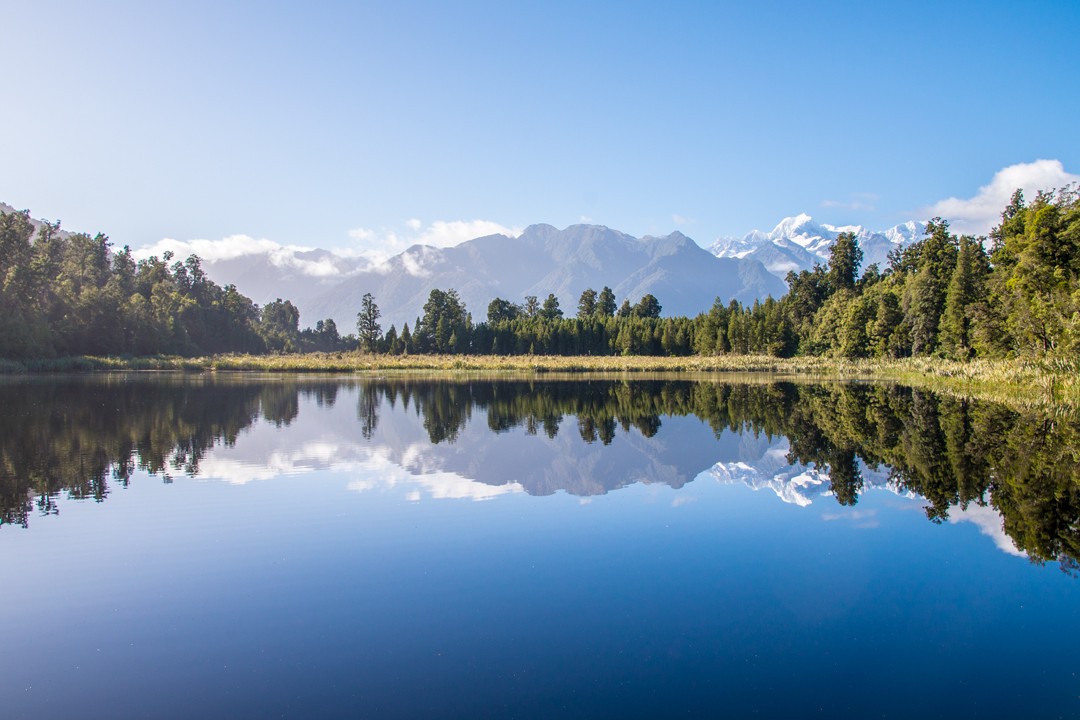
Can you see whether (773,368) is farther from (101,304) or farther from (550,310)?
(101,304)

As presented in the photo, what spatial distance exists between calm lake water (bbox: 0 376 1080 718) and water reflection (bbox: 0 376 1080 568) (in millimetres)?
160

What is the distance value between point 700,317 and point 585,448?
93.4 m

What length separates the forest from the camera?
42.9m

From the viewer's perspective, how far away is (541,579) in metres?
A: 9.31

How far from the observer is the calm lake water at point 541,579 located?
20.8ft

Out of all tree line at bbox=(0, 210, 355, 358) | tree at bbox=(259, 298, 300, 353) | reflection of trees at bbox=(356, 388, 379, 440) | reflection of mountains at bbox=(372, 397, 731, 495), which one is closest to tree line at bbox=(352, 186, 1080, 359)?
reflection of mountains at bbox=(372, 397, 731, 495)

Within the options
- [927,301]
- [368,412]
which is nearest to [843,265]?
[927,301]

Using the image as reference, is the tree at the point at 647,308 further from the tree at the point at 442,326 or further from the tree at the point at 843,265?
the tree at the point at 843,265

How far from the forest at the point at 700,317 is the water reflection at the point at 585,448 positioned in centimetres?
1429

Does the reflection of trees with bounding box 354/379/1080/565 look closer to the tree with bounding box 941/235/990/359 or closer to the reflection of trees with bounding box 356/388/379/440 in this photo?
the reflection of trees with bounding box 356/388/379/440

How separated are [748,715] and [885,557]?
5711mm

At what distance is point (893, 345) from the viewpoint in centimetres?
7131

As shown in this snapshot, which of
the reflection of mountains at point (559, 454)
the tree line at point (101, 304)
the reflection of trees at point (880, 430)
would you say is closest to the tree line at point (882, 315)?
the reflection of trees at point (880, 430)

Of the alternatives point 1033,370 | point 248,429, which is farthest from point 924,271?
point 248,429
